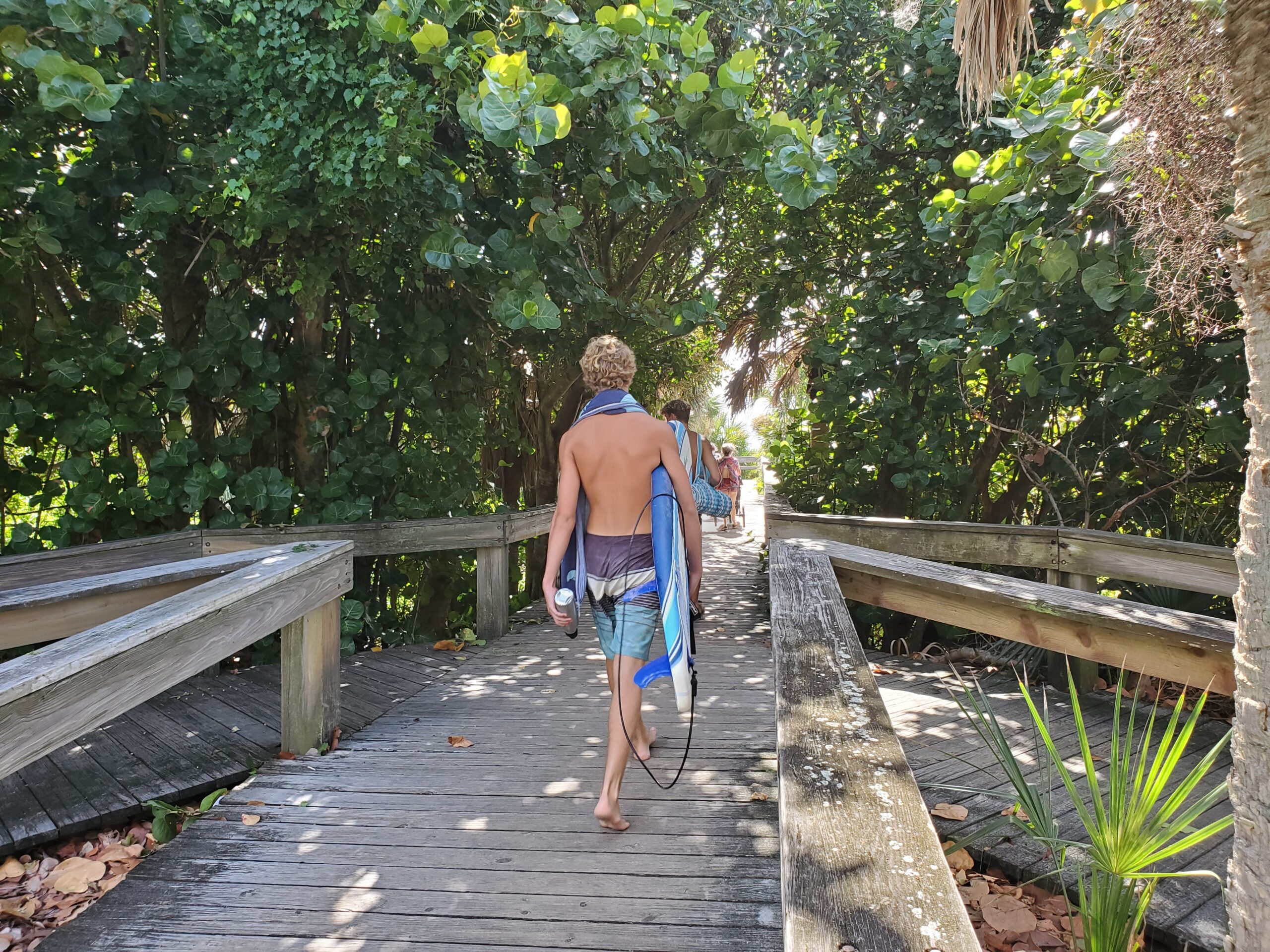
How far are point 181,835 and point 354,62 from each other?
12.1 feet

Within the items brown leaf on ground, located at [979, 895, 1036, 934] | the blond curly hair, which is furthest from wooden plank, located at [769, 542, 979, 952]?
the blond curly hair

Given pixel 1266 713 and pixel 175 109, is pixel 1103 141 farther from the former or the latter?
pixel 175 109

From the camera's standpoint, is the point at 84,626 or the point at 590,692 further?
the point at 590,692

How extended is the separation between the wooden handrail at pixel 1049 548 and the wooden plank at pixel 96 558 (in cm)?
395

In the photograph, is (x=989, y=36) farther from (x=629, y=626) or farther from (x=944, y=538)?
(x=944, y=538)

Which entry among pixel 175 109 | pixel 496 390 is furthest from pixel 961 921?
pixel 496 390

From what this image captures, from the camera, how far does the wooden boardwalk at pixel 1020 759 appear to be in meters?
2.27

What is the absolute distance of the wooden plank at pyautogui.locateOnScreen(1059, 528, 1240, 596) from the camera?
3.73 metres

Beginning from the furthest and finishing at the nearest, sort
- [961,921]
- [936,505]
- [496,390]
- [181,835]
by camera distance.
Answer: [496,390], [936,505], [181,835], [961,921]

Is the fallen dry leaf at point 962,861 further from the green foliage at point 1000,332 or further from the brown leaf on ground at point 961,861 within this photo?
the green foliage at point 1000,332

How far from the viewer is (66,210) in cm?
455

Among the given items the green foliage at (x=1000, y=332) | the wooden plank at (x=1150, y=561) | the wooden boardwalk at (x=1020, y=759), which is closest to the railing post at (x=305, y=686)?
the wooden boardwalk at (x=1020, y=759)

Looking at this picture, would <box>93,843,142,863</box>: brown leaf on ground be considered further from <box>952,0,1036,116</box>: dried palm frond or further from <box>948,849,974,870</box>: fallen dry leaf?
<box>952,0,1036,116</box>: dried palm frond

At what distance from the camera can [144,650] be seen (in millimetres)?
2334
